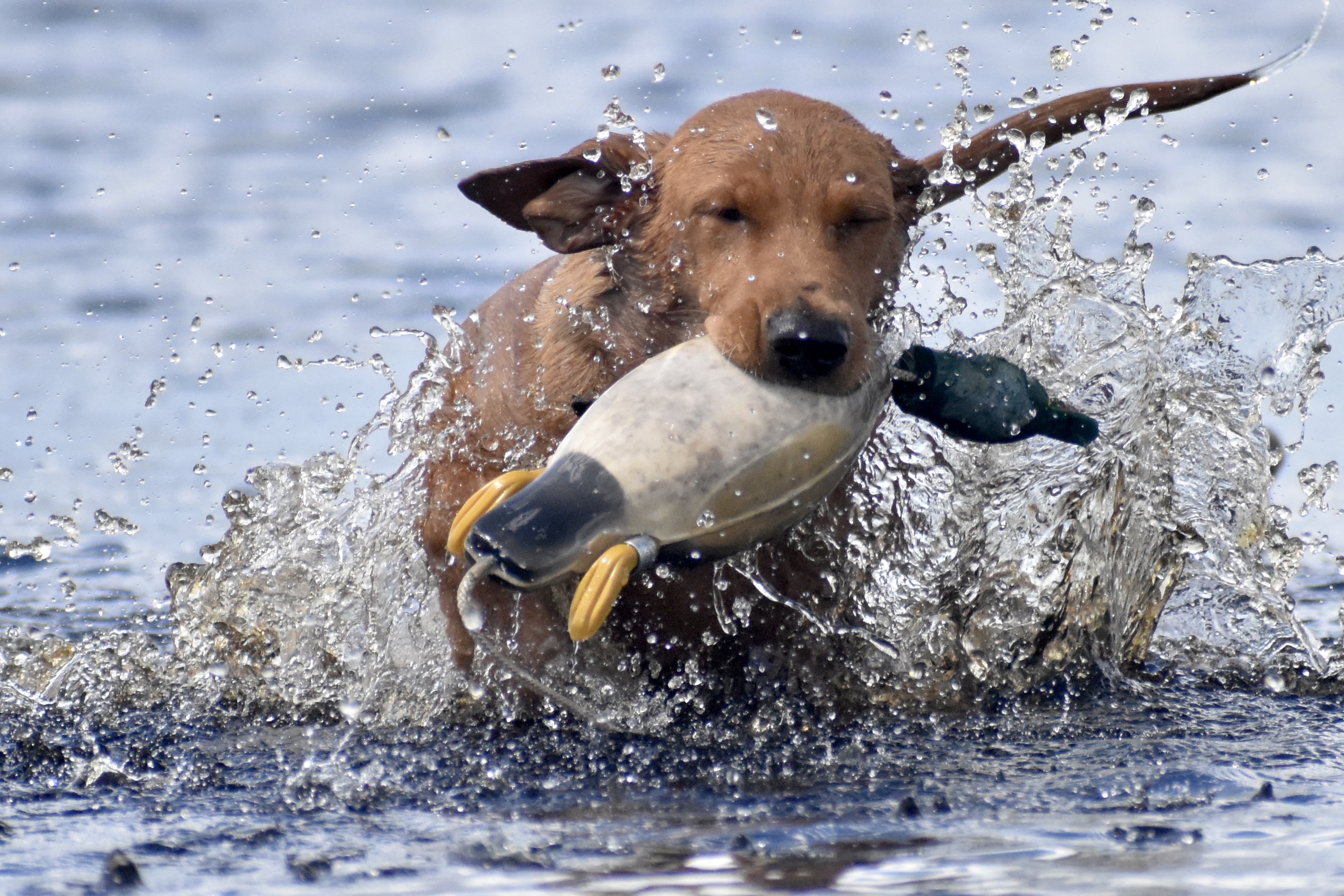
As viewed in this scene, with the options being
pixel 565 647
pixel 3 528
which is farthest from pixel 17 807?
pixel 3 528

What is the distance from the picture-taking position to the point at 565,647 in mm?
3379

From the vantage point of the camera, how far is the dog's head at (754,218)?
2824 mm

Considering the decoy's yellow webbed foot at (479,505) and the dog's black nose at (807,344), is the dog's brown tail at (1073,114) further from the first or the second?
the decoy's yellow webbed foot at (479,505)

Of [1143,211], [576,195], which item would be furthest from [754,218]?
[1143,211]

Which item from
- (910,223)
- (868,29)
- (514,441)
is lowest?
(514,441)

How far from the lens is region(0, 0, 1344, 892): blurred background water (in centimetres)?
657

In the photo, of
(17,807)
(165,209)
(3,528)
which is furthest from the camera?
(165,209)

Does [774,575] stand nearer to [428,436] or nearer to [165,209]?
[428,436]

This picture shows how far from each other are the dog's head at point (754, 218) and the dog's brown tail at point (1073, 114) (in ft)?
0.38

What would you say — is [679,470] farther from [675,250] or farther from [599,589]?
[675,250]

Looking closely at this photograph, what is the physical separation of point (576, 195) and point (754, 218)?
453 mm

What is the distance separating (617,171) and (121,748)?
156 centimetres

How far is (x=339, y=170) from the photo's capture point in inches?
326

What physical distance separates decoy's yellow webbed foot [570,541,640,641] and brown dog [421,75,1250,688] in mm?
554
